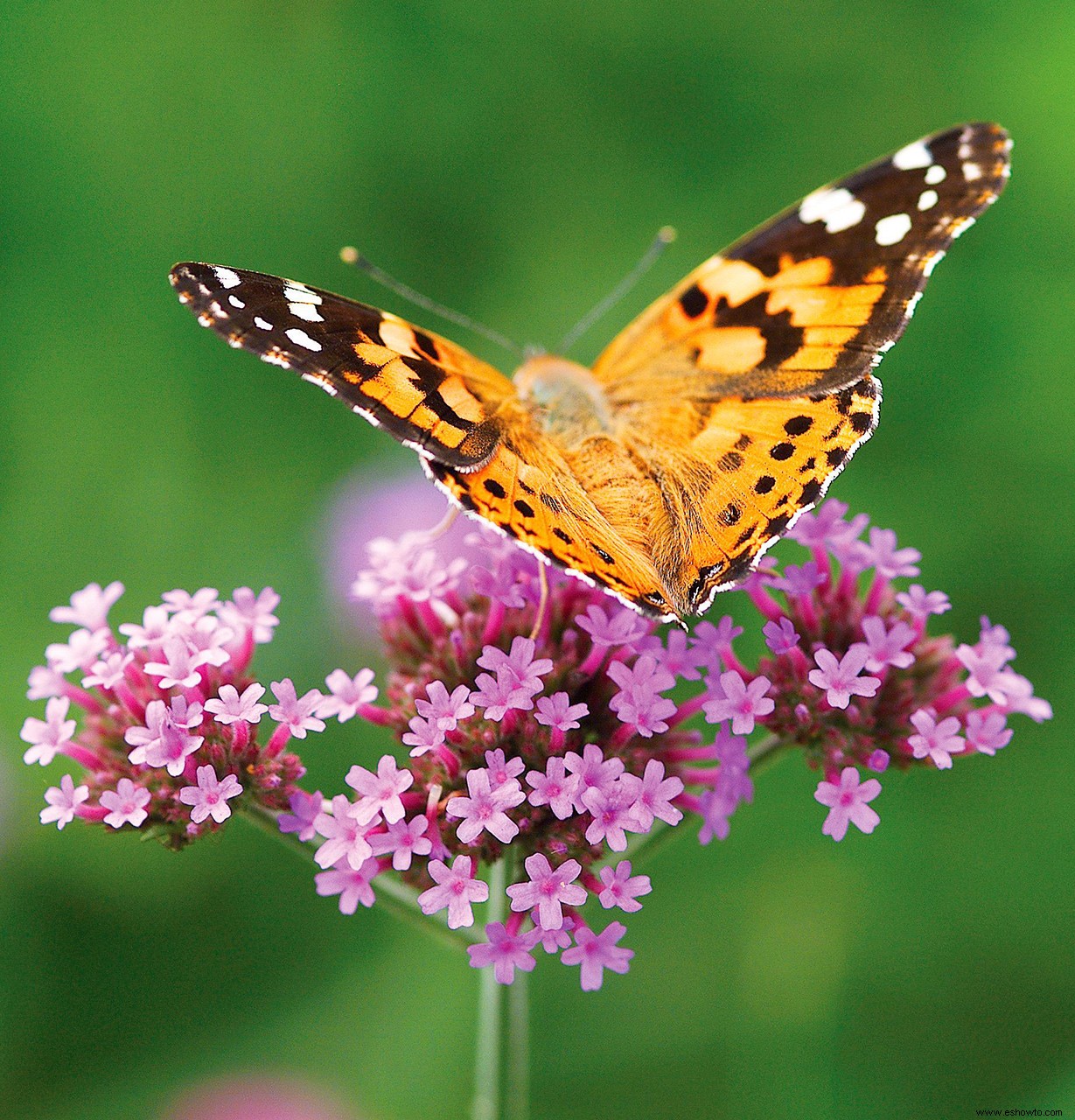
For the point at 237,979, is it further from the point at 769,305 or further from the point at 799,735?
the point at 769,305

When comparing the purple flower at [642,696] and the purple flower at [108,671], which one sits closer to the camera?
the purple flower at [642,696]

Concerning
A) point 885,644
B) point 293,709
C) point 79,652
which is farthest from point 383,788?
point 885,644

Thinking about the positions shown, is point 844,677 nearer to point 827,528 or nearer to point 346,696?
point 827,528

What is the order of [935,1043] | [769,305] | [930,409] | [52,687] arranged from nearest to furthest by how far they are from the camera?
[52,687]
[769,305]
[935,1043]
[930,409]

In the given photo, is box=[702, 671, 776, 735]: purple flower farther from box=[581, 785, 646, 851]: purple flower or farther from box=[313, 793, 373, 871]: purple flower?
box=[313, 793, 373, 871]: purple flower

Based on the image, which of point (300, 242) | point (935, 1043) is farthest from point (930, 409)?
point (300, 242)

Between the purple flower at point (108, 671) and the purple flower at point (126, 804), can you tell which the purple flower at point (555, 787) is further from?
the purple flower at point (108, 671)

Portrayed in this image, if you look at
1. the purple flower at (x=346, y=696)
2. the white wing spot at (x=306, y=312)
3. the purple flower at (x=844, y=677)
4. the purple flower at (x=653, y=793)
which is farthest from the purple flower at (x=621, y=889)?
the white wing spot at (x=306, y=312)
